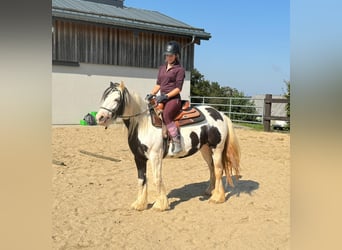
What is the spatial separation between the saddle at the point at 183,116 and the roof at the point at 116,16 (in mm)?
7993

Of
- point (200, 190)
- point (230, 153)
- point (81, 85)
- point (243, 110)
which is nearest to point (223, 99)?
point (243, 110)

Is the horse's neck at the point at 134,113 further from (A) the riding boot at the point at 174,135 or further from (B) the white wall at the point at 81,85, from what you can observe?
(B) the white wall at the point at 81,85

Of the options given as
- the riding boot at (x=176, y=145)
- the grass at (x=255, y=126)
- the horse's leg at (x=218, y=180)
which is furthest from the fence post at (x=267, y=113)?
the riding boot at (x=176, y=145)

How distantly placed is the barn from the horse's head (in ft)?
24.1

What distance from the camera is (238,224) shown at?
10.5 feet

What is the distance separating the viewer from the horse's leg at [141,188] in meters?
3.60

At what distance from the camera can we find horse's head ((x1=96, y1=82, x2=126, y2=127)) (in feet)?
10.5

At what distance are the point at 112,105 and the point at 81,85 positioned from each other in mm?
8719

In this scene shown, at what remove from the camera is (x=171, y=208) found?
371 centimetres

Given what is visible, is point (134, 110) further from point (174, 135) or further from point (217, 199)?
point (217, 199)
